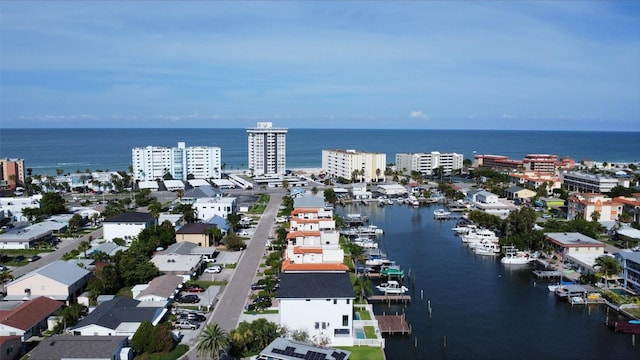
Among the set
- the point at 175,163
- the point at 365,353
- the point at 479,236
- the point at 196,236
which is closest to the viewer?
the point at 365,353

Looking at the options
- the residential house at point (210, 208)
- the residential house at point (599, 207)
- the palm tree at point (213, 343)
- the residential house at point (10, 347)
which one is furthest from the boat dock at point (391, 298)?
the residential house at point (599, 207)

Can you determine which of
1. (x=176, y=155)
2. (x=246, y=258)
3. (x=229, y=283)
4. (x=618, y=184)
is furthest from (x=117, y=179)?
(x=618, y=184)

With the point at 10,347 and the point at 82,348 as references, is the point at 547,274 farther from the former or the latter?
the point at 10,347

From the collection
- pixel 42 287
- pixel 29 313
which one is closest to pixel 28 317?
pixel 29 313

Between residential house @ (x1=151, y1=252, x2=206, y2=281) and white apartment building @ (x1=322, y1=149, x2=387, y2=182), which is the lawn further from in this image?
white apartment building @ (x1=322, y1=149, x2=387, y2=182)

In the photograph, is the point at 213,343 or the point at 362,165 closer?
the point at 213,343

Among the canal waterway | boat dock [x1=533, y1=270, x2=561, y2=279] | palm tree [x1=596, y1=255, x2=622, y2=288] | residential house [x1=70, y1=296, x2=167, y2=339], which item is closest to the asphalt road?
residential house [x1=70, y1=296, x2=167, y2=339]
